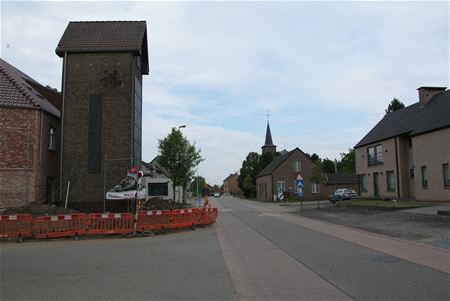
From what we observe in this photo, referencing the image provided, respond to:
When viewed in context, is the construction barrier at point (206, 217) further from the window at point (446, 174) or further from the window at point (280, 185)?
the window at point (280, 185)

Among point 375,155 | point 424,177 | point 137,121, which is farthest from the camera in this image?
point 375,155

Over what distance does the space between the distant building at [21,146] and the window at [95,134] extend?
8.28 ft

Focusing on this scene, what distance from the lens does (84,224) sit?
17.0m

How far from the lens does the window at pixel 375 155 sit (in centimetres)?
3929

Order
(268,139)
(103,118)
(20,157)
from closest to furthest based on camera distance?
(20,157), (103,118), (268,139)

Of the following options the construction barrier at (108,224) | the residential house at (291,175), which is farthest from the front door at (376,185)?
the construction barrier at (108,224)

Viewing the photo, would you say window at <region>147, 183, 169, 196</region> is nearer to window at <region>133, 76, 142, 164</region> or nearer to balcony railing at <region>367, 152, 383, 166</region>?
window at <region>133, 76, 142, 164</region>

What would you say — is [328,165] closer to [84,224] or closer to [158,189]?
[158,189]

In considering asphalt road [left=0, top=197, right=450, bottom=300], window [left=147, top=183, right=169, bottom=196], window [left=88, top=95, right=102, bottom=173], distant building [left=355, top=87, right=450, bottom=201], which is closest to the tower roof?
distant building [left=355, top=87, right=450, bottom=201]

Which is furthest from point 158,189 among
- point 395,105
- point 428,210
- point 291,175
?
point 395,105

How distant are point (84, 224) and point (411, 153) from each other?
2752 centimetres

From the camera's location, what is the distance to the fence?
16078 mm

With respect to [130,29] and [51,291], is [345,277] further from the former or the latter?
[130,29]

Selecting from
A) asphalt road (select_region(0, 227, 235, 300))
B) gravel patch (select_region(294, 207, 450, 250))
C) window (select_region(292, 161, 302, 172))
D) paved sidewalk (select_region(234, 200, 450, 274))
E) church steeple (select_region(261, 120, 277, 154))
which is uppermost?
church steeple (select_region(261, 120, 277, 154))
